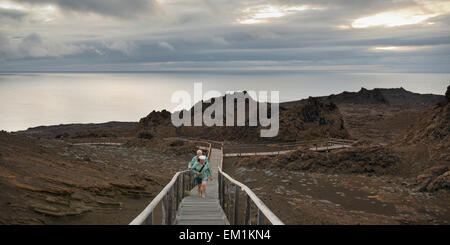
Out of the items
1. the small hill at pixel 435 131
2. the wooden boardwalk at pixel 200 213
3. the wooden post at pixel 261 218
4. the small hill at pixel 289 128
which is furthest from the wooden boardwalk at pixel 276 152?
the wooden post at pixel 261 218

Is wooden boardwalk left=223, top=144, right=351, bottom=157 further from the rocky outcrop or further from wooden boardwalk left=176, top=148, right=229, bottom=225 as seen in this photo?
wooden boardwalk left=176, top=148, right=229, bottom=225

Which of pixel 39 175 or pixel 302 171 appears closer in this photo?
pixel 39 175

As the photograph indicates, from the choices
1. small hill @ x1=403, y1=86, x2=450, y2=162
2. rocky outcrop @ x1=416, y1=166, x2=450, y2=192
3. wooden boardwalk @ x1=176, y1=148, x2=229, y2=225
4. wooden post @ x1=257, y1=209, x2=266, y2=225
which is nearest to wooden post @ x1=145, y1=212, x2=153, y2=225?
wooden post @ x1=257, y1=209, x2=266, y2=225

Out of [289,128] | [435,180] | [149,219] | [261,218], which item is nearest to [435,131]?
[435,180]

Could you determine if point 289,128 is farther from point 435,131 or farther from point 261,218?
point 261,218

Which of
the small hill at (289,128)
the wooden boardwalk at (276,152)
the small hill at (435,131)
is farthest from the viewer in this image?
the small hill at (289,128)
